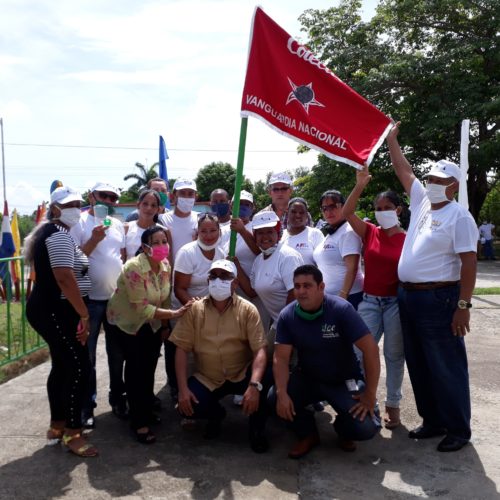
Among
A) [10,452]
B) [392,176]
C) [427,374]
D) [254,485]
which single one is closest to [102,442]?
[10,452]

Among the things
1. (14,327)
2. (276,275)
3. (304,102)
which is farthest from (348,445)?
(14,327)

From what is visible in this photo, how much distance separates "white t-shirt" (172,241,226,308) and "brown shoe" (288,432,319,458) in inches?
57.3

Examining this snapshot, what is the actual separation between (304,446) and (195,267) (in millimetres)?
1685

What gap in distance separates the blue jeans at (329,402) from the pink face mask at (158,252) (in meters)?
1.34

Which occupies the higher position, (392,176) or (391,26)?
(391,26)

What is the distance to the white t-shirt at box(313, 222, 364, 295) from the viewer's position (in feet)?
15.4

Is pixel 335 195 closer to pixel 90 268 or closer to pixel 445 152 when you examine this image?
pixel 90 268

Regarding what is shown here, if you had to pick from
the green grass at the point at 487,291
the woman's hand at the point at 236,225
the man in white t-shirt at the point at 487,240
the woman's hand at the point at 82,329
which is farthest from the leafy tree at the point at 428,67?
the woman's hand at the point at 82,329

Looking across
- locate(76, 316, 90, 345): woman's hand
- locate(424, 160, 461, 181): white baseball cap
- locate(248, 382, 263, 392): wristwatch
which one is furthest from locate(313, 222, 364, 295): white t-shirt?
locate(76, 316, 90, 345): woman's hand

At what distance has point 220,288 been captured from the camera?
4.25 m

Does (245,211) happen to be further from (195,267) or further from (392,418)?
(392,418)

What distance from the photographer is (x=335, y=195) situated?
4.82 m

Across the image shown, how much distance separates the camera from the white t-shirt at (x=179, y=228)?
5414 mm

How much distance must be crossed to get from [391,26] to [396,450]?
21.8 meters
